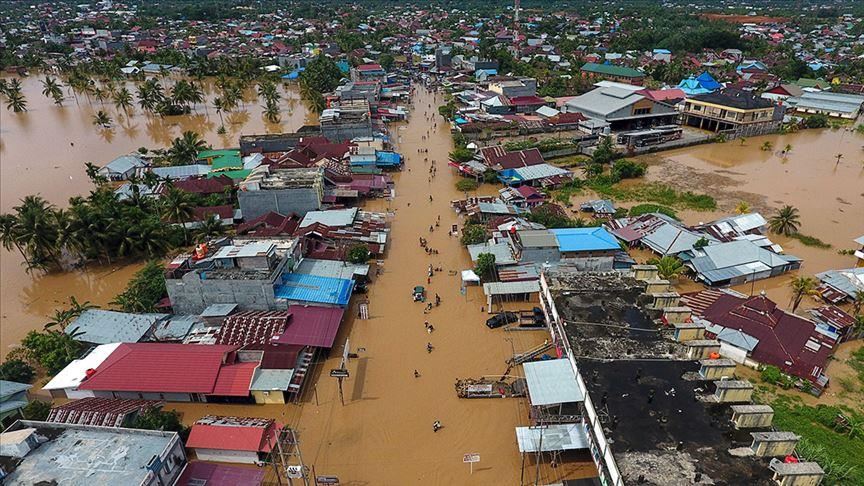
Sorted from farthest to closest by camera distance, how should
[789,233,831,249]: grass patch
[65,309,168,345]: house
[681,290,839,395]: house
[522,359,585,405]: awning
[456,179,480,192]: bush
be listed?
[456,179,480,192]: bush
[789,233,831,249]: grass patch
[65,309,168,345]: house
[681,290,839,395]: house
[522,359,585,405]: awning

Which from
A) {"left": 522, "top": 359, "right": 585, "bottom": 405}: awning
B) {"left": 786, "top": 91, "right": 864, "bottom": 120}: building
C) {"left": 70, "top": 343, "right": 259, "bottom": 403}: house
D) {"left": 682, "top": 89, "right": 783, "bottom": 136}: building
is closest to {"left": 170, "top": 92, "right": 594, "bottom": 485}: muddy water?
{"left": 70, "top": 343, "right": 259, "bottom": 403}: house

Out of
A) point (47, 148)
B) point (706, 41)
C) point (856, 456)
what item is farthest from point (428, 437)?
point (706, 41)

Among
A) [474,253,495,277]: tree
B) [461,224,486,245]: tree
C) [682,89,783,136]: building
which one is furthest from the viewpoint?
[682,89,783,136]: building

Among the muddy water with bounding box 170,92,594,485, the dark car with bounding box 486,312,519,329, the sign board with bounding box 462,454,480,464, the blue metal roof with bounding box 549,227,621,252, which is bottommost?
the muddy water with bounding box 170,92,594,485

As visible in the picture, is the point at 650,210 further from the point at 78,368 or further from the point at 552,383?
the point at 78,368

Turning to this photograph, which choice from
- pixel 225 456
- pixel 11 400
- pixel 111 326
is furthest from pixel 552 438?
pixel 11 400

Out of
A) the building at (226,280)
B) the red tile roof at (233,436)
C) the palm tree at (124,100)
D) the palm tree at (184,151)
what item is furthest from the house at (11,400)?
the palm tree at (124,100)

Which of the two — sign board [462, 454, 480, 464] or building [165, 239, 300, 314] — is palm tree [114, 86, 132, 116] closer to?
building [165, 239, 300, 314]

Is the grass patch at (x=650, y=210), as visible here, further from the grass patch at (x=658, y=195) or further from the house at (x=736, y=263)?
the house at (x=736, y=263)
